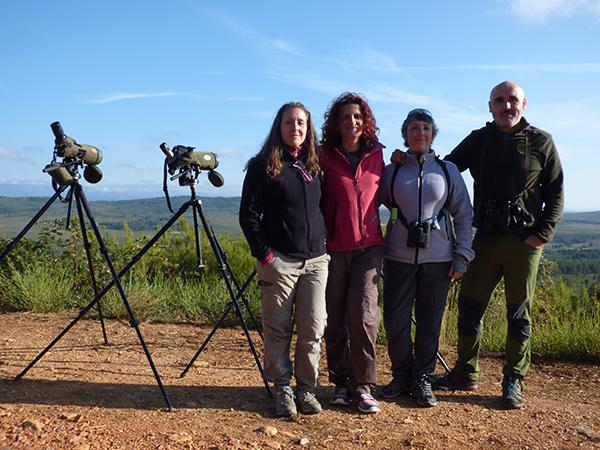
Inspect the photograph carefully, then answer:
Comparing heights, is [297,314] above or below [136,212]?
above

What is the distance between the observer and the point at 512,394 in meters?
4.41

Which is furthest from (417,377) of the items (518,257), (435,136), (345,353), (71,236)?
(71,236)

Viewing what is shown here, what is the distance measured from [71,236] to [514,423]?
6.31 m

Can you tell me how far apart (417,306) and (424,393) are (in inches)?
25.0

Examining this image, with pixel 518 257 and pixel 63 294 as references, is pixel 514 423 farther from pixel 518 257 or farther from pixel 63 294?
pixel 63 294

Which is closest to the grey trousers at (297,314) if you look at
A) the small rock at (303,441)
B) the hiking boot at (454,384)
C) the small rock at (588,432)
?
the small rock at (303,441)

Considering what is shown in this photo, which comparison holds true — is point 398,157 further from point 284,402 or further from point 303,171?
point 284,402

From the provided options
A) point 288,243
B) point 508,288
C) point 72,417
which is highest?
point 288,243

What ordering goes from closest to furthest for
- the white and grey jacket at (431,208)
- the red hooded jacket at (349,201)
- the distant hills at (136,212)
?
1. the red hooded jacket at (349,201)
2. the white and grey jacket at (431,208)
3. the distant hills at (136,212)

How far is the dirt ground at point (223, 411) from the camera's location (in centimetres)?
364

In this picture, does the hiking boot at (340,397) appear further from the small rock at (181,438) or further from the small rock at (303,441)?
the small rock at (181,438)

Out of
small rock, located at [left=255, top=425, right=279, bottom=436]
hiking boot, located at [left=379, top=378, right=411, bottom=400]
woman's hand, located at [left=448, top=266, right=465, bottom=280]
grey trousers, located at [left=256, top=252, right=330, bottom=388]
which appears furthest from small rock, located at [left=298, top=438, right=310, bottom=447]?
woman's hand, located at [left=448, top=266, right=465, bottom=280]

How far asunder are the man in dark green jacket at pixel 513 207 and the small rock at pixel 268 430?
5.97 feet

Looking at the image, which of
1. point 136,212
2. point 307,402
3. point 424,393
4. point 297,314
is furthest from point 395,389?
point 136,212
